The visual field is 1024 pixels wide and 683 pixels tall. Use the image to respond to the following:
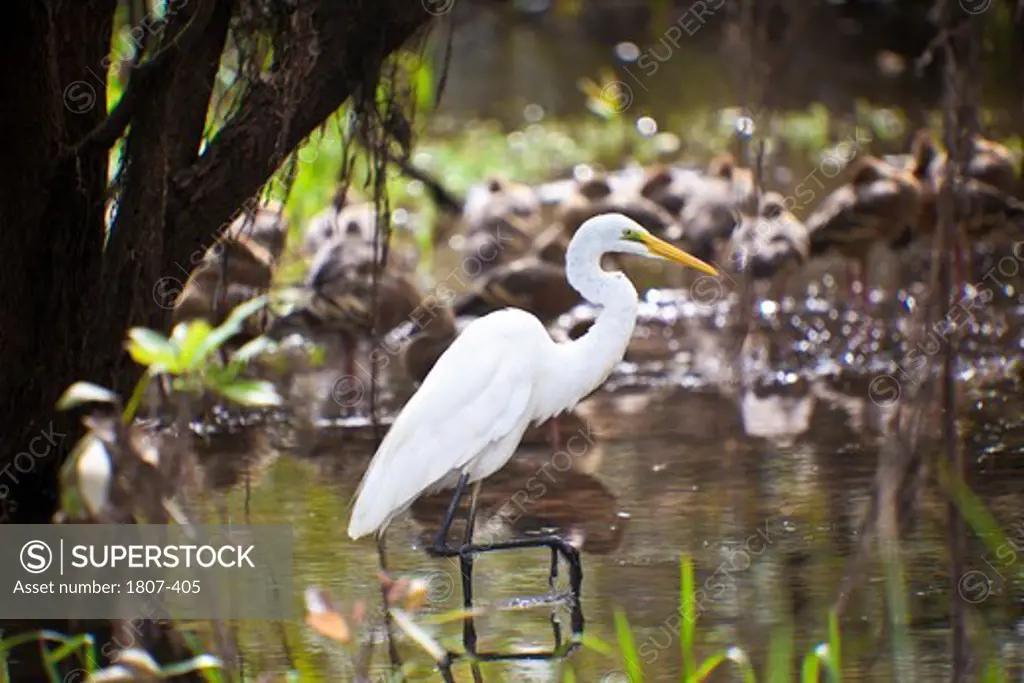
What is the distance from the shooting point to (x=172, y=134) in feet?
22.7

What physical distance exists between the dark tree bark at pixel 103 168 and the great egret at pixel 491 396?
97cm

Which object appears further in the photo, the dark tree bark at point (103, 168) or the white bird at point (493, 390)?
the white bird at point (493, 390)

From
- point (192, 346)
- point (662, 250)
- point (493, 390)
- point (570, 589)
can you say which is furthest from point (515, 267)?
point (192, 346)

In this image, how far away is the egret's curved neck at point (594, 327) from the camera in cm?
705

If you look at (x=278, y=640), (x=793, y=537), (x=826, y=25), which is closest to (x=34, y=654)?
(x=278, y=640)

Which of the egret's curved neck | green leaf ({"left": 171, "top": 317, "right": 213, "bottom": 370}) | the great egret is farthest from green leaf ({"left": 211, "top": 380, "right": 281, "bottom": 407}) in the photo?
the egret's curved neck

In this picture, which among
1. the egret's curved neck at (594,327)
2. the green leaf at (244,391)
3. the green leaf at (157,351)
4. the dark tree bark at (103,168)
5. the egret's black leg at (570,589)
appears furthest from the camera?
the egret's curved neck at (594,327)

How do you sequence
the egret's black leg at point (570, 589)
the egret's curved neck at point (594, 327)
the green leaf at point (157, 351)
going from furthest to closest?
the egret's curved neck at point (594, 327) < the egret's black leg at point (570, 589) < the green leaf at point (157, 351)

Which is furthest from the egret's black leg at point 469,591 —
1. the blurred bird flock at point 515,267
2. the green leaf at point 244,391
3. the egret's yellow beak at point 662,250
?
the green leaf at point 244,391

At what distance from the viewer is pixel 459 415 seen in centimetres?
686

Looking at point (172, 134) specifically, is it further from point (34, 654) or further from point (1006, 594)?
point (1006, 594)

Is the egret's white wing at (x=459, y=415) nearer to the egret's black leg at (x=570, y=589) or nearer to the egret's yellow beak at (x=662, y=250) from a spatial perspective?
the egret's black leg at (x=570, y=589)

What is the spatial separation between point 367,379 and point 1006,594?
540cm

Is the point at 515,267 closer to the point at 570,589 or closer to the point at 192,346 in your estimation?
the point at 570,589
